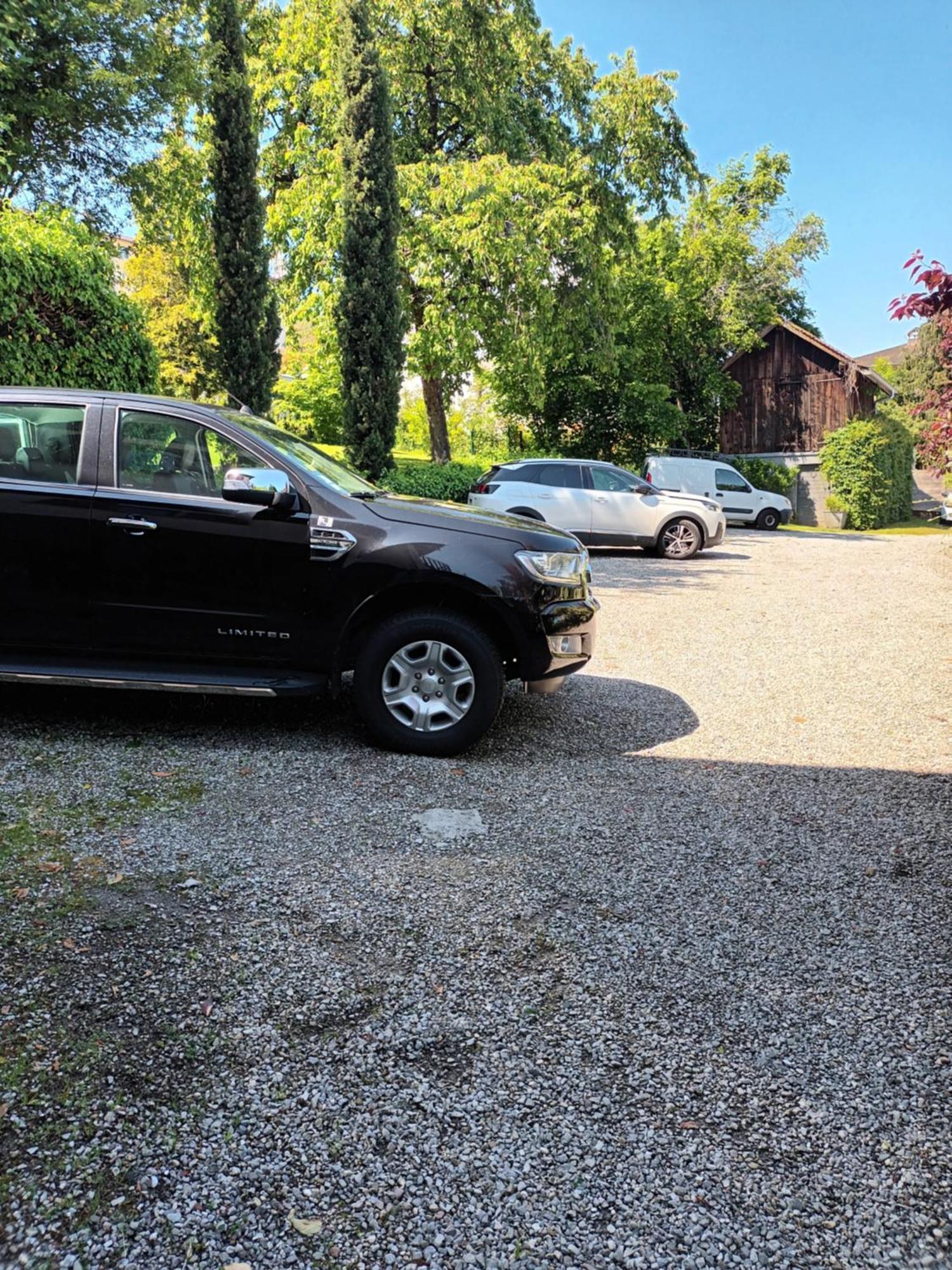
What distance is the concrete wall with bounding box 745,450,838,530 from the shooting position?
29922 millimetres

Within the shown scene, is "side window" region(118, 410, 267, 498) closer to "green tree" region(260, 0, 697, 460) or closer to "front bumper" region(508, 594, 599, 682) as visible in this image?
"front bumper" region(508, 594, 599, 682)

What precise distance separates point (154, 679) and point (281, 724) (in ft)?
2.92

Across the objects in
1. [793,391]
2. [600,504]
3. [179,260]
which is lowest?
[600,504]

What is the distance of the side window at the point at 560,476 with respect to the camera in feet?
48.9

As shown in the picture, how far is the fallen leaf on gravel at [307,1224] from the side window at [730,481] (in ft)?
80.6

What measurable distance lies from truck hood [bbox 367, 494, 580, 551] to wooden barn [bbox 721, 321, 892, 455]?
31589 mm

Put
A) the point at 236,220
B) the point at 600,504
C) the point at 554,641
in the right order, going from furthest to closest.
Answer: the point at 236,220 < the point at 600,504 < the point at 554,641

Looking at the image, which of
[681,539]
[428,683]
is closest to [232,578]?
[428,683]

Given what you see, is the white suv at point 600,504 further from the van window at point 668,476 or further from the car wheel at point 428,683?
the car wheel at point 428,683

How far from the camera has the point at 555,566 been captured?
4852 mm

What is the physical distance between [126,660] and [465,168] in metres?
19.2

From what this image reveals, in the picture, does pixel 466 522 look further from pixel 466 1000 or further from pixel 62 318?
pixel 62 318

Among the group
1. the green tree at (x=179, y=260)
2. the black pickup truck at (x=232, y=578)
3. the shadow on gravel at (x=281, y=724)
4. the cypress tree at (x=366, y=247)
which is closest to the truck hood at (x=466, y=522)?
the black pickup truck at (x=232, y=578)

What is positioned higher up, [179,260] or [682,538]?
[179,260]
